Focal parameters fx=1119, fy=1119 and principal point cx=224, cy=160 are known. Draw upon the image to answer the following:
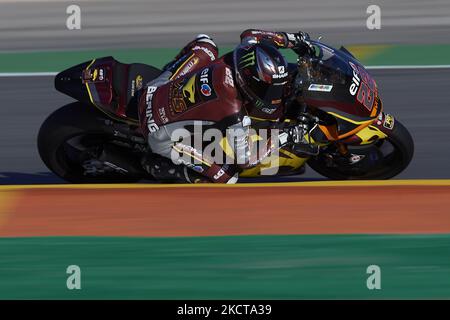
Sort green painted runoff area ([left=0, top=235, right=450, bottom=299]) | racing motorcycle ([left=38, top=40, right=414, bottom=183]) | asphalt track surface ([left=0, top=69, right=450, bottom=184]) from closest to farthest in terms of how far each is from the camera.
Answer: green painted runoff area ([left=0, top=235, right=450, bottom=299]) < racing motorcycle ([left=38, top=40, right=414, bottom=183]) < asphalt track surface ([left=0, top=69, right=450, bottom=184])

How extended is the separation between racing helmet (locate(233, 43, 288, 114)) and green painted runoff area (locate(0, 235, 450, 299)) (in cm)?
126

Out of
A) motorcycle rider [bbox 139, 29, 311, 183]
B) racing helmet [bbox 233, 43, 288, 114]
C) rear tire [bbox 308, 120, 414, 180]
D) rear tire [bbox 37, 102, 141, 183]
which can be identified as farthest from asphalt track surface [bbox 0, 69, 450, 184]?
racing helmet [bbox 233, 43, 288, 114]

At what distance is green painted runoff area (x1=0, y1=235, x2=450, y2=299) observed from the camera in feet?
21.1

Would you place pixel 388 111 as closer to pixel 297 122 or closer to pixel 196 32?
pixel 297 122

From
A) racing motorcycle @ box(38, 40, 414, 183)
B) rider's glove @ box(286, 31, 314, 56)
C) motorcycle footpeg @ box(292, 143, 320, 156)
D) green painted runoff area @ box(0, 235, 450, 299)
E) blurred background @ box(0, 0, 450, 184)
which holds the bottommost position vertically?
green painted runoff area @ box(0, 235, 450, 299)

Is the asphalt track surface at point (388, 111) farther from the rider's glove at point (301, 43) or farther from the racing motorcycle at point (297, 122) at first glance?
the rider's glove at point (301, 43)

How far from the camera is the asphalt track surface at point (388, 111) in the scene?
9.20m

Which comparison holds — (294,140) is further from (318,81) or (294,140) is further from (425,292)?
(425,292)

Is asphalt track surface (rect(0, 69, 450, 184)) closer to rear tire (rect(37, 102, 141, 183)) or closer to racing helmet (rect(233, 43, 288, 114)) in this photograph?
rear tire (rect(37, 102, 141, 183))

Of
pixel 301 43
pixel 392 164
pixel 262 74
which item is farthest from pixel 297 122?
pixel 392 164

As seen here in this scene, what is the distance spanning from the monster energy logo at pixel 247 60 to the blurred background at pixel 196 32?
3089mm

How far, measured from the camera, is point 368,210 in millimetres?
7145

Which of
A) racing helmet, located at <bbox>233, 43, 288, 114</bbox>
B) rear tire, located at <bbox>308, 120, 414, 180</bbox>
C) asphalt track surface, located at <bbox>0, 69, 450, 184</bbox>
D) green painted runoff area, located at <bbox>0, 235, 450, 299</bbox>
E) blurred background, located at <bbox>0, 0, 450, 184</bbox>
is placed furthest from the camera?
blurred background, located at <bbox>0, 0, 450, 184</bbox>

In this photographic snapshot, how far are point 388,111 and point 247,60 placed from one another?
9.75ft
